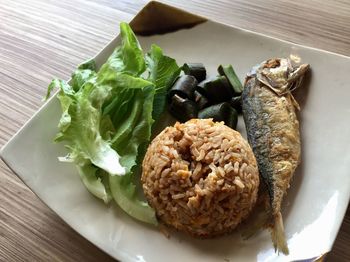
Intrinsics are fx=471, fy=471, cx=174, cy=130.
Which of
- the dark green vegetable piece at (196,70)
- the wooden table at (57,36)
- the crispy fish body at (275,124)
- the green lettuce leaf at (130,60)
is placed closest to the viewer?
the crispy fish body at (275,124)

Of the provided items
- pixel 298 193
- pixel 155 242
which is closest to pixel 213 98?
pixel 298 193

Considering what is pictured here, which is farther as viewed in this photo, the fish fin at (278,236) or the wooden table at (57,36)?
the wooden table at (57,36)

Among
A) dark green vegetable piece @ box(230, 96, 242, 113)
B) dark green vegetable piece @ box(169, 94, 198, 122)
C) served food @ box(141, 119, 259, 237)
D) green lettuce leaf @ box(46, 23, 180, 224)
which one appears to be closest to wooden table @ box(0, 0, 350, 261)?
green lettuce leaf @ box(46, 23, 180, 224)

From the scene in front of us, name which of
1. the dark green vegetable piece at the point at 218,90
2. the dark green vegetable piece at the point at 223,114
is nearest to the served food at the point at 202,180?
the dark green vegetable piece at the point at 223,114

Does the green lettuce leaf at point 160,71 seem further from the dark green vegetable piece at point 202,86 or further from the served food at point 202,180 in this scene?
the served food at point 202,180

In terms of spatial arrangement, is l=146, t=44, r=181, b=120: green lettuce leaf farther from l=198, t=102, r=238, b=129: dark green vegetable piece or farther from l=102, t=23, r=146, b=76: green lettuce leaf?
l=198, t=102, r=238, b=129: dark green vegetable piece

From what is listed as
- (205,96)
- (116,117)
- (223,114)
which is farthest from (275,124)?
(116,117)
